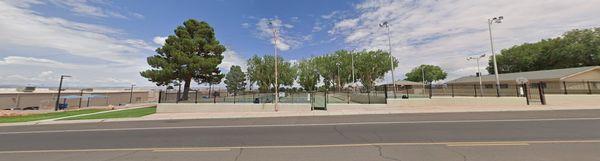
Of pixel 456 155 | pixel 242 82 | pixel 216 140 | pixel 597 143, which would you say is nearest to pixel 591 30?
pixel 597 143

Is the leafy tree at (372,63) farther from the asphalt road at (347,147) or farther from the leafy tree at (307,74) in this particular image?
the asphalt road at (347,147)

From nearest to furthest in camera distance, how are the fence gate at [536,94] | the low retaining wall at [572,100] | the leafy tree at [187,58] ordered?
1. the low retaining wall at [572,100]
2. the fence gate at [536,94]
3. the leafy tree at [187,58]

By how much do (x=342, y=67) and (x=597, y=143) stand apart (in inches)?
2755

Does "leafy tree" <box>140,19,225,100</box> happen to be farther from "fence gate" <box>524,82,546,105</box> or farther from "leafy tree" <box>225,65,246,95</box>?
"leafy tree" <box>225,65,246,95</box>

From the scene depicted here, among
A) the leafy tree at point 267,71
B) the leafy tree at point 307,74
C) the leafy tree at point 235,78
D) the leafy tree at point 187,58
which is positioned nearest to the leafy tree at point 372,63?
the leafy tree at point 307,74

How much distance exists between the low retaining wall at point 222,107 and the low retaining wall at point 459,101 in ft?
24.4

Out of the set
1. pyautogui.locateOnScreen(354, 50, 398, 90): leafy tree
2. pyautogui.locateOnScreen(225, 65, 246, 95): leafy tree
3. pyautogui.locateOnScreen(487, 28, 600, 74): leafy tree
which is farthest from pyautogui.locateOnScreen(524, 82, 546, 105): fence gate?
pyautogui.locateOnScreen(225, 65, 246, 95): leafy tree

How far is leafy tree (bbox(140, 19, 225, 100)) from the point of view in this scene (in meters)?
27.3

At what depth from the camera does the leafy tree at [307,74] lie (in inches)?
3091

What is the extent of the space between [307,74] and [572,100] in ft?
201

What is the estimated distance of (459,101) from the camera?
2147cm

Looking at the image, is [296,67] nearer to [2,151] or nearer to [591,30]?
[591,30]

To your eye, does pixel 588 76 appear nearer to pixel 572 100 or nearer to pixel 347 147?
pixel 572 100

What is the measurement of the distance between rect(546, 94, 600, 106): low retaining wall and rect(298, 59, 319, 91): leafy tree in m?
59.8
